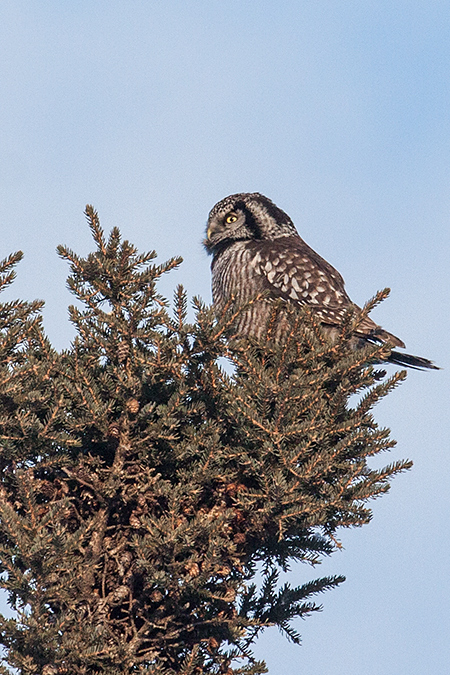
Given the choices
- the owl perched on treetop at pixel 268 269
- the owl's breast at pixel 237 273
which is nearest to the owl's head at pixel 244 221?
the owl perched on treetop at pixel 268 269

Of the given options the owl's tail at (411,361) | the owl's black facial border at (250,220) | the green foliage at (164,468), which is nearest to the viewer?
the green foliage at (164,468)

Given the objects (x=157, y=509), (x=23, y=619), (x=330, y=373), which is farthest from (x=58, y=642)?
(x=330, y=373)

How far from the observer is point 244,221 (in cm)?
750

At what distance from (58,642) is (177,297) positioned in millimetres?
1776

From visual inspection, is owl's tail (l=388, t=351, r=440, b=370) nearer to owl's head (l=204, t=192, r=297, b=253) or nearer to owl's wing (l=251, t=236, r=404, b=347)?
owl's wing (l=251, t=236, r=404, b=347)

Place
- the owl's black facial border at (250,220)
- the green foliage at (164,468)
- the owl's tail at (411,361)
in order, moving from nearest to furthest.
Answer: the green foliage at (164,468) → the owl's tail at (411,361) → the owl's black facial border at (250,220)

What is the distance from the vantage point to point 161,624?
4.08m

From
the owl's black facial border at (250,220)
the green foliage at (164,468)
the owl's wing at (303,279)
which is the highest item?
the owl's black facial border at (250,220)

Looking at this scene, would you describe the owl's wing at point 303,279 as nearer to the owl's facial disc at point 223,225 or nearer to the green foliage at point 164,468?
the owl's facial disc at point 223,225

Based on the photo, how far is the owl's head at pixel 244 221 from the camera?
24.5ft

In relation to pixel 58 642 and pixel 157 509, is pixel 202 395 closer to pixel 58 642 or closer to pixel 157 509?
pixel 157 509

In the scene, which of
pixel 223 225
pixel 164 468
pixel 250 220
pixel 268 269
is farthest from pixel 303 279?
pixel 164 468

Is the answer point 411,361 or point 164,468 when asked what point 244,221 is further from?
point 164,468

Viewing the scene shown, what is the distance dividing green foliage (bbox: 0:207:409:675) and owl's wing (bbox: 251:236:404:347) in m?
1.65
